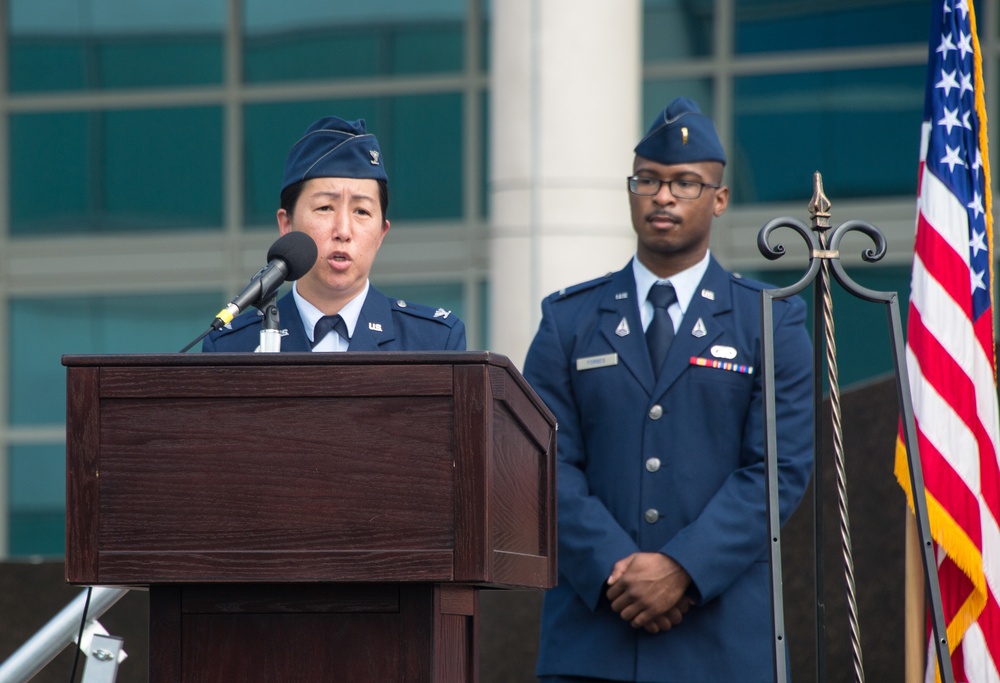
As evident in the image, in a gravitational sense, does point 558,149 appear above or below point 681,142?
above

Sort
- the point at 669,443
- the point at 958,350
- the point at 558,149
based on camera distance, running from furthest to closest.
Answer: the point at 558,149, the point at 958,350, the point at 669,443

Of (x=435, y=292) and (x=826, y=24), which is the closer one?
(x=826, y=24)

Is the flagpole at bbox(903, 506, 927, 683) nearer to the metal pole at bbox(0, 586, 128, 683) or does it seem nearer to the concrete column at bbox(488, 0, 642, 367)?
the metal pole at bbox(0, 586, 128, 683)

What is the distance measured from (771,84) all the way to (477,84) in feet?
5.71

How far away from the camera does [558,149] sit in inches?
274

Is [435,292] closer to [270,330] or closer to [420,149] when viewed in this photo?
[420,149]

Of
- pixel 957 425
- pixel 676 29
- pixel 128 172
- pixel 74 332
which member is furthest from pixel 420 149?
pixel 957 425

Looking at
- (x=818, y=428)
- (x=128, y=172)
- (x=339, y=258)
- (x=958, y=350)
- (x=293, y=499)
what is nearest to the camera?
(x=293, y=499)

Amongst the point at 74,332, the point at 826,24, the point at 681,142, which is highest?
the point at 826,24

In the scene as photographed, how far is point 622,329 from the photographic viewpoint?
3.93 meters

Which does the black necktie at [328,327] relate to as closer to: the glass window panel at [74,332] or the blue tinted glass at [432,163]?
the blue tinted glass at [432,163]

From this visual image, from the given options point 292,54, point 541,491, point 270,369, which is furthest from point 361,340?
point 292,54

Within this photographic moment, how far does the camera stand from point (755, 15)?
8.74m

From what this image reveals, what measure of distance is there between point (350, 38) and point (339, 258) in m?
6.46
